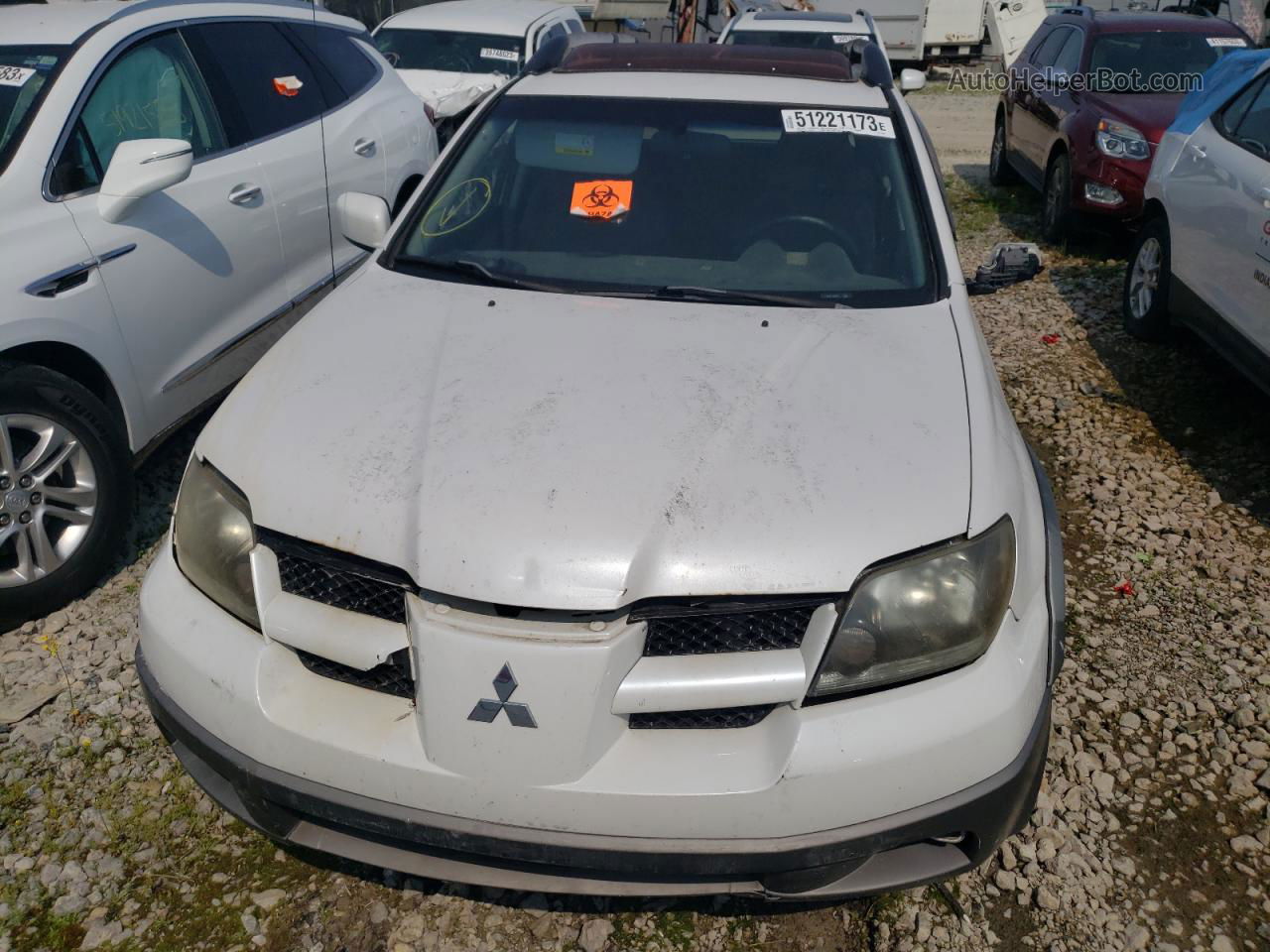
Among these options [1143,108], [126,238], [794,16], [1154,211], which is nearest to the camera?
[126,238]

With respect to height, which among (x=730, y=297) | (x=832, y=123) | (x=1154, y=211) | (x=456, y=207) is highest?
(x=832, y=123)

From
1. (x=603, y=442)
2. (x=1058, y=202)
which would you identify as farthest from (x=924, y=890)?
Result: (x=1058, y=202)

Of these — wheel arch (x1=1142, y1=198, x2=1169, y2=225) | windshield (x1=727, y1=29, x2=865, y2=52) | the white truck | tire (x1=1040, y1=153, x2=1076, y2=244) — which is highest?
wheel arch (x1=1142, y1=198, x2=1169, y2=225)

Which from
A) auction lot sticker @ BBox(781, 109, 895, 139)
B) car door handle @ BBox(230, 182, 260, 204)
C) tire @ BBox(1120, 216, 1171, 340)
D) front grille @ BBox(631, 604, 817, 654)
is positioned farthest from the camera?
tire @ BBox(1120, 216, 1171, 340)

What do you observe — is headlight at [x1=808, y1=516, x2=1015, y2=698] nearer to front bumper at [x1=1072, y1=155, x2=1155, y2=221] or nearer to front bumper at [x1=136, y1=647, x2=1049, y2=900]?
front bumper at [x1=136, y1=647, x2=1049, y2=900]

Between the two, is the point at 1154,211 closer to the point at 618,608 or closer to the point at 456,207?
the point at 456,207

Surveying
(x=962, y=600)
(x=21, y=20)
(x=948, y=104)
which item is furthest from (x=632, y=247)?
(x=948, y=104)

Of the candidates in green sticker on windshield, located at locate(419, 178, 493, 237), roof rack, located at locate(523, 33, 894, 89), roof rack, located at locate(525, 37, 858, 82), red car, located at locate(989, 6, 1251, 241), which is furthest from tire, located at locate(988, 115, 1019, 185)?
green sticker on windshield, located at locate(419, 178, 493, 237)

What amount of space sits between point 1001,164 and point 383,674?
972cm

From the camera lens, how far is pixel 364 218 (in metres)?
3.27

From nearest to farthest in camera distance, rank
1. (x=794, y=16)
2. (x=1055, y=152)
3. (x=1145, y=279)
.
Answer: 1. (x=1145, y=279)
2. (x=1055, y=152)
3. (x=794, y=16)

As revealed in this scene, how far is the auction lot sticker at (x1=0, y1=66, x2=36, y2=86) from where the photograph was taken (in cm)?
346

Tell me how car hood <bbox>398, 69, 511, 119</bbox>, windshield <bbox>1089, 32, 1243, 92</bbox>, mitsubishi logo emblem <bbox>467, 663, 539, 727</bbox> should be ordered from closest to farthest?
mitsubishi logo emblem <bbox>467, 663, 539, 727</bbox>
windshield <bbox>1089, 32, 1243, 92</bbox>
car hood <bbox>398, 69, 511, 119</bbox>

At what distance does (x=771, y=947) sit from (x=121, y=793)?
1669mm
